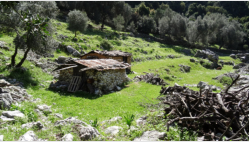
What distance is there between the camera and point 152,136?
22.0 ft

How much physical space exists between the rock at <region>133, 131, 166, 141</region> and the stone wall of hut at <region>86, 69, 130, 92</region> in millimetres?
10790

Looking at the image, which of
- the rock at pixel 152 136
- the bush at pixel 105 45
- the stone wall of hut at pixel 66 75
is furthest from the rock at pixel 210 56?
the rock at pixel 152 136

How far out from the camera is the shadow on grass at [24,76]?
51.8ft

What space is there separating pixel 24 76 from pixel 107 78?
9097 mm

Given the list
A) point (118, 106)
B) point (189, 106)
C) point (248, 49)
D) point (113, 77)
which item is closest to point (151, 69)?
point (113, 77)

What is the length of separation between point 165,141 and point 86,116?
616 cm

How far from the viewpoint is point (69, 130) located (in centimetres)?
710

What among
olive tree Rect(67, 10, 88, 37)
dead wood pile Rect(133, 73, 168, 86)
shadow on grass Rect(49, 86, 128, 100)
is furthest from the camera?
olive tree Rect(67, 10, 88, 37)

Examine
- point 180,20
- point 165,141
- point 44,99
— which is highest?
point 180,20

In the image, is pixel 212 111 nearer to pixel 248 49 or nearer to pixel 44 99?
pixel 44 99

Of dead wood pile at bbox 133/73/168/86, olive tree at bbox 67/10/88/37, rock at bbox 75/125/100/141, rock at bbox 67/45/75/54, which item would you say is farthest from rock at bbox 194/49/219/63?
rock at bbox 75/125/100/141

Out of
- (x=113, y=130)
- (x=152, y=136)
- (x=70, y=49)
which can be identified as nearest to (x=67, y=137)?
(x=113, y=130)

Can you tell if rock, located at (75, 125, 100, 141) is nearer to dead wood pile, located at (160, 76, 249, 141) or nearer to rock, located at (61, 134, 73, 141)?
rock, located at (61, 134, 73, 141)

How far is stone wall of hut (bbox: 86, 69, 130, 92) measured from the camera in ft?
56.4
